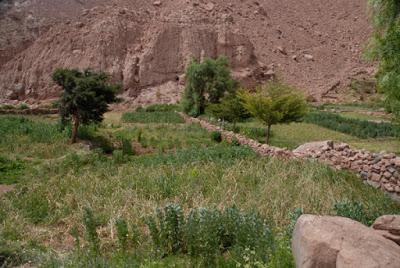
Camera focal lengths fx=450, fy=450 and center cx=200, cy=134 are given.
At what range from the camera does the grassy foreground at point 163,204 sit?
620cm

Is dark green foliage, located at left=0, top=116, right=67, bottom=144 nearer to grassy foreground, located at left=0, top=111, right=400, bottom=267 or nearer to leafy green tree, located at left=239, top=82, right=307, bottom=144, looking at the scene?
grassy foreground, located at left=0, top=111, right=400, bottom=267

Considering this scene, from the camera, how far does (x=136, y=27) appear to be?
50.0m

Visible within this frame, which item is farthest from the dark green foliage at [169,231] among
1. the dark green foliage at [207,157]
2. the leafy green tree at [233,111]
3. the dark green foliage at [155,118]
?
the dark green foliage at [155,118]

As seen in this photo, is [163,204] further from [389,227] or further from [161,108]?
[161,108]

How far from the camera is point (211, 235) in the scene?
6.19m

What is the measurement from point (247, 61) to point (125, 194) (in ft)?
135

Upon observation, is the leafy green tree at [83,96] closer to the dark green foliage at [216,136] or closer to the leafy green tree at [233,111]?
the dark green foliage at [216,136]

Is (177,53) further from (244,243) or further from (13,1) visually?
(244,243)

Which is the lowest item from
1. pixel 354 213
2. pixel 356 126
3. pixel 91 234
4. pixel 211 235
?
pixel 356 126

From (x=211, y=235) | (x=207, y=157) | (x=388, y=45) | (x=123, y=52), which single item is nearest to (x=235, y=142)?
(x=207, y=157)

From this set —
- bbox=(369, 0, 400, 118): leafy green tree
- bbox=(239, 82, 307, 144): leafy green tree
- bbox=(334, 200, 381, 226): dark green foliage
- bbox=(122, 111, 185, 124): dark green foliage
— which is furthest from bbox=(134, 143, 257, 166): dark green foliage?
bbox=(122, 111, 185, 124): dark green foliage

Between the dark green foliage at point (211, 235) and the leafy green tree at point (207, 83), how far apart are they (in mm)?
27791

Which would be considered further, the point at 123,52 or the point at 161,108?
the point at 123,52

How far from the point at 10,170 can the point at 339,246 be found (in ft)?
41.4
